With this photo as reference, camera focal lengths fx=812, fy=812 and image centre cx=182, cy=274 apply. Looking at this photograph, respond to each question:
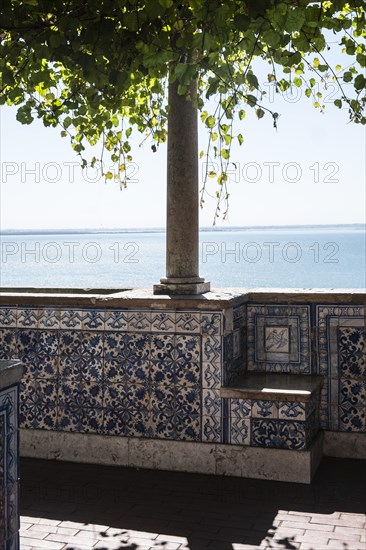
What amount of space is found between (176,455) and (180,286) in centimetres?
127

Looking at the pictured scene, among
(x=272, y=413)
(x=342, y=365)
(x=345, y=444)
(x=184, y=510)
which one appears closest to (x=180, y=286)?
(x=272, y=413)

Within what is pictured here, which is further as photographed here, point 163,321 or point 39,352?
point 39,352

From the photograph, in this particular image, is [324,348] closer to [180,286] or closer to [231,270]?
[180,286]

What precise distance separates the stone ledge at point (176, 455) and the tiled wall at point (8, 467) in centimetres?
252

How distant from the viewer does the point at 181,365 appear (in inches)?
227

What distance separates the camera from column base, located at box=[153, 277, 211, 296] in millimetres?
6156

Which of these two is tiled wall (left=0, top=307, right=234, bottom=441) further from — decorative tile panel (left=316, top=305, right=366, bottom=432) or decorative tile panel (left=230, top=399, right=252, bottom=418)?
decorative tile panel (left=316, top=305, right=366, bottom=432)

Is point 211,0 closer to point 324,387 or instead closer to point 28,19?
point 28,19

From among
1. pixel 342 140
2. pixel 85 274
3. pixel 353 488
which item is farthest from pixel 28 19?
pixel 342 140

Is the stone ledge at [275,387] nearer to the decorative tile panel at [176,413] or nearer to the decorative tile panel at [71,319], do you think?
the decorative tile panel at [176,413]

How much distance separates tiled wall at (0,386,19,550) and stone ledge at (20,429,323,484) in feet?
8.28

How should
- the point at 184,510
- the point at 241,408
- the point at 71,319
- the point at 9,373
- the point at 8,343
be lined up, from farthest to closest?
the point at 8,343 < the point at 71,319 < the point at 241,408 < the point at 184,510 < the point at 9,373

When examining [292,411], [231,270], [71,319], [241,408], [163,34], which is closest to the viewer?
[163,34]

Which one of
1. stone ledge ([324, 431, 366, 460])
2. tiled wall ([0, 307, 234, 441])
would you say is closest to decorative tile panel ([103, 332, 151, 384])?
tiled wall ([0, 307, 234, 441])
